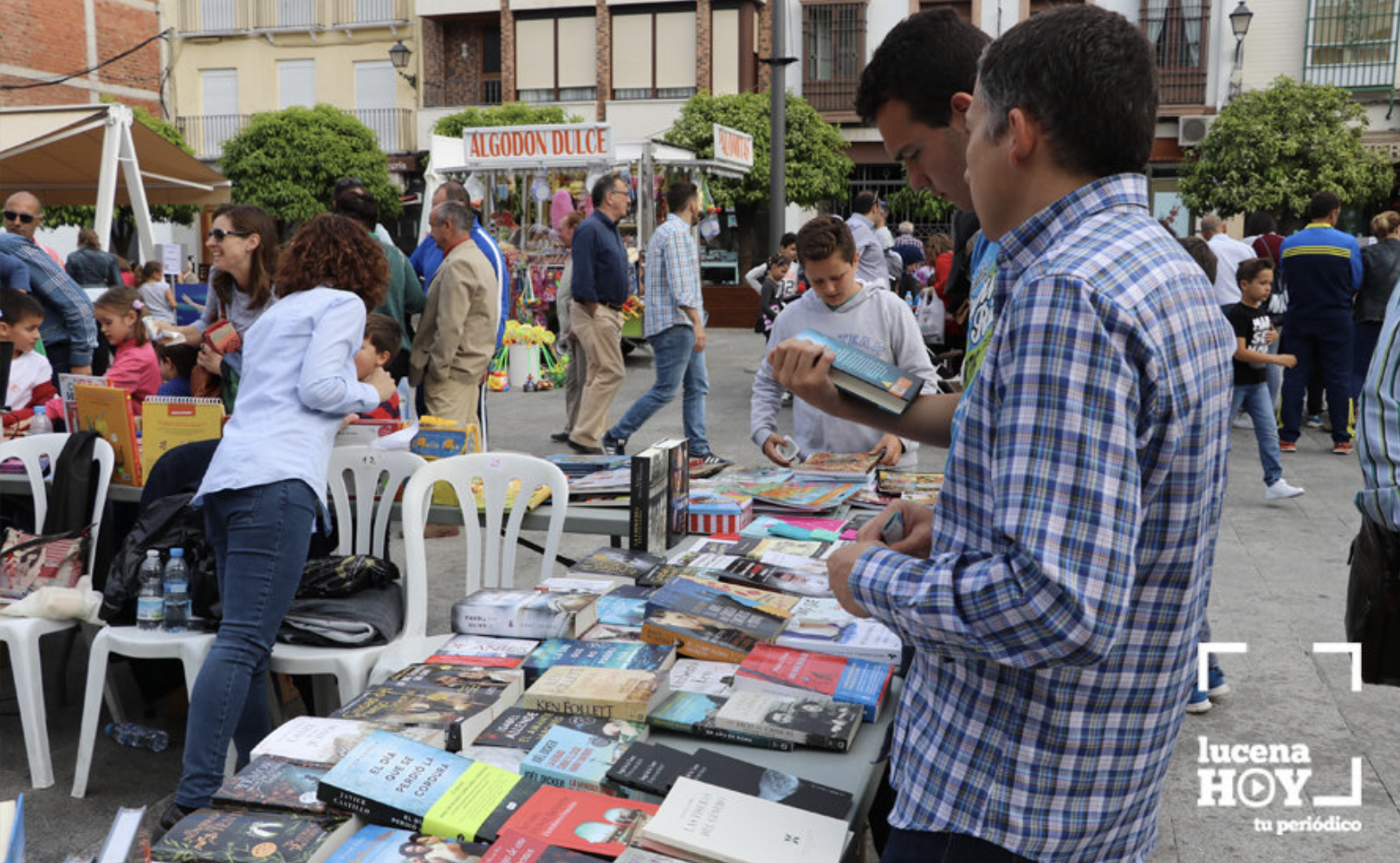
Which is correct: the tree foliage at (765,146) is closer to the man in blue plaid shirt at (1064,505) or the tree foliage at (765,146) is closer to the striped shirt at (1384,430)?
the striped shirt at (1384,430)

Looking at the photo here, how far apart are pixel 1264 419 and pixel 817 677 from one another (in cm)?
580

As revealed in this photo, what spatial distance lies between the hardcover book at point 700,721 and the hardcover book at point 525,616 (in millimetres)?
421

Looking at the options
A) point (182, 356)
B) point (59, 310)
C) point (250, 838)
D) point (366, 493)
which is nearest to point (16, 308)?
point (182, 356)

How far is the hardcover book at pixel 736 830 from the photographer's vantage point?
1.55 meters

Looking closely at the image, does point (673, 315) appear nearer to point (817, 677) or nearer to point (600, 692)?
point (817, 677)

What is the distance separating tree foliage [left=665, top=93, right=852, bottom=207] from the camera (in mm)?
23266

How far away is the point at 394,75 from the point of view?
30266 mm

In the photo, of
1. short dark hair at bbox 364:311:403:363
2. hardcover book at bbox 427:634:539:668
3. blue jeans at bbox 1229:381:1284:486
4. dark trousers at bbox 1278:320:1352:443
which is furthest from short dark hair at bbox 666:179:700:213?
hardcover book at bbox 427:634:539:668

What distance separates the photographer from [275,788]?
1.80 metres

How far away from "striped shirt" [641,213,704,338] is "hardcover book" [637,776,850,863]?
6.28 meters

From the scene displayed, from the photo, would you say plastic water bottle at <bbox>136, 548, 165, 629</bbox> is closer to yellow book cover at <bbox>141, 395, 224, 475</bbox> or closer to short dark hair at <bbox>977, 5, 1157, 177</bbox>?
yellow book cover at <bbox>141, 395, 224, 475</bbox>

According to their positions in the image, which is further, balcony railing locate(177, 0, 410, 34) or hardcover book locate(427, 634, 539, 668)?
balcony railing locate(177, 0, 410, 34)

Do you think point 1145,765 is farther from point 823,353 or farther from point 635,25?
point 635,25

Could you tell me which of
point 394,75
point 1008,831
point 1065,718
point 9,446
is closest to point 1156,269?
point 1065,718
